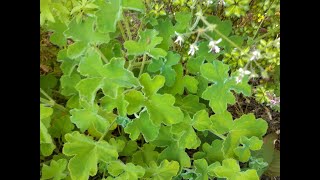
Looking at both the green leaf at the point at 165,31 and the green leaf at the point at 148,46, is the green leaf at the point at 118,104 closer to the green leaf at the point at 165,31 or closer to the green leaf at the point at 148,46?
the green leaf at the point at 148,46

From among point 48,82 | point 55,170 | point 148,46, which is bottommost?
point 55,170

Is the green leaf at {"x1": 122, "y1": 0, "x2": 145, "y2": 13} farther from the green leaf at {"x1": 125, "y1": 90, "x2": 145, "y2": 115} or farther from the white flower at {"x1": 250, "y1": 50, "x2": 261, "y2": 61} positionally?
the white flower at {"x1": 250, "y1": 50, "x2": 261, "y2": 61}

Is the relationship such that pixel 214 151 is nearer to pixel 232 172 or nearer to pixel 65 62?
pixel 232 172

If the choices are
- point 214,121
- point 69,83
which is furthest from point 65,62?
point 214,121

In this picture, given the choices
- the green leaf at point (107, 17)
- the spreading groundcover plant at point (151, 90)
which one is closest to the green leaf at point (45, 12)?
the spreading groundcover plant at point (151, 90)
